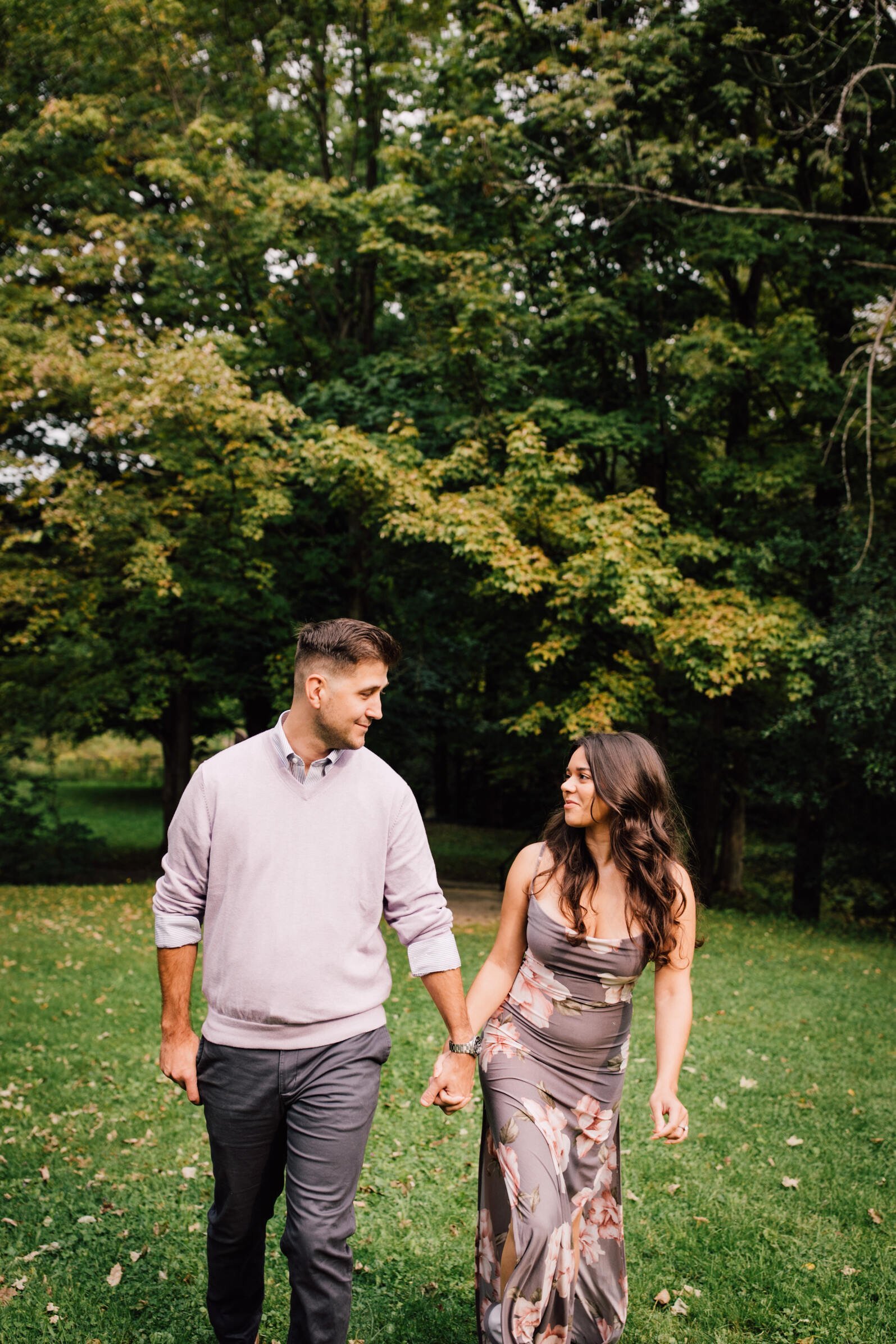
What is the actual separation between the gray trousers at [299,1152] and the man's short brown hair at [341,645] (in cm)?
109

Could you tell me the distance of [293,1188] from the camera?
2.77m

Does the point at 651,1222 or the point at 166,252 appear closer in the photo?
the point at 651,1222

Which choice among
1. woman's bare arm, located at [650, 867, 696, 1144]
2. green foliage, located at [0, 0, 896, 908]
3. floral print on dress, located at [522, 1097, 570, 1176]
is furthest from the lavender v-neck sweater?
green foliage, located at [0, 0, 896, 908]

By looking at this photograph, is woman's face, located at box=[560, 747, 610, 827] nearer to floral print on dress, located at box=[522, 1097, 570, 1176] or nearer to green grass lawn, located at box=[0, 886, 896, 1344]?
floral print on dress, located at box=[522, 1097, 570, 1176]

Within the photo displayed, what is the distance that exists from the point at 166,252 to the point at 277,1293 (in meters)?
15.1

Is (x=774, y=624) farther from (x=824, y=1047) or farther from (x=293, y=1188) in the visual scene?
(x=293, y=1188)

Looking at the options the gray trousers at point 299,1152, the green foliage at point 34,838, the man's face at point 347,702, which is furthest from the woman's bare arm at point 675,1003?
the green foliage at point 34,838

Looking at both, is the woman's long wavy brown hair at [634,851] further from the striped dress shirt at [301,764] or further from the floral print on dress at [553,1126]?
the striped dress shirt at [301,764]

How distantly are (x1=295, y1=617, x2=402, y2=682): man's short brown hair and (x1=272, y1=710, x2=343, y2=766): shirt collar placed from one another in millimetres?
185

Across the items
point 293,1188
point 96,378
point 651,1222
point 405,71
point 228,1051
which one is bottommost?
point 651,1222

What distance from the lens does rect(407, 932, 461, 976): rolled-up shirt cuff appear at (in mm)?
3002

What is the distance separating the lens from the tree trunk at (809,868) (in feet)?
54.3

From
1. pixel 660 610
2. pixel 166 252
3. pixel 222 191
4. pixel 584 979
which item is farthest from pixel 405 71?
pixel 584 979

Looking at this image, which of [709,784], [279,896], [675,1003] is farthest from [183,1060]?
[709,784]
